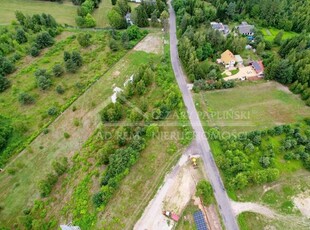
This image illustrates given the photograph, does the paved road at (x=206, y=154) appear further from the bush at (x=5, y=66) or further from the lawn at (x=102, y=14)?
the bush at (x=5, y=66)

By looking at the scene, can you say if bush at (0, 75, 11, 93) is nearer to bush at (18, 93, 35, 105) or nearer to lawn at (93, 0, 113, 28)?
bush at (18, 93, 35, 105)

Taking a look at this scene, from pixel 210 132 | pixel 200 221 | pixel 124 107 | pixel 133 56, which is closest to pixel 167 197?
pixel 200 221

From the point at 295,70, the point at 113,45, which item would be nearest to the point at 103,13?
the point at 113,45

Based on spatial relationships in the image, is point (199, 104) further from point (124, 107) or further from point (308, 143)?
point (308, 143)

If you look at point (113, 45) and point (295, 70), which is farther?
point (113, 45)

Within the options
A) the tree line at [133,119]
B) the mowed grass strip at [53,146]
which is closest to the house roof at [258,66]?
the tree line at [133,119]

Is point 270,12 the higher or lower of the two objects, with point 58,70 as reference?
higher

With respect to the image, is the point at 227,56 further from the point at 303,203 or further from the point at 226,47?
the point at 303,203
